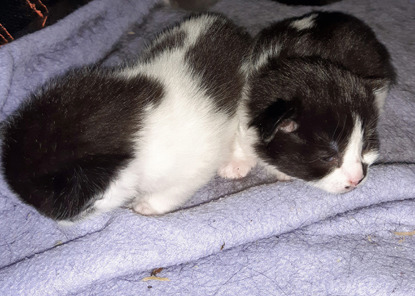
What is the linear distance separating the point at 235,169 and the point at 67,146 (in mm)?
1371

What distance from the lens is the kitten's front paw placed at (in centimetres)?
324

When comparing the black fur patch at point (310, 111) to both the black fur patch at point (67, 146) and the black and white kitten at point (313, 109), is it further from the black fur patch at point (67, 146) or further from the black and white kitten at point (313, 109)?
the black fur patch at point (67, 146)

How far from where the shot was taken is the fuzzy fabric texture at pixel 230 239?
2516 millimetres

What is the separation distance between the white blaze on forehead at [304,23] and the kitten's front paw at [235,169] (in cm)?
103

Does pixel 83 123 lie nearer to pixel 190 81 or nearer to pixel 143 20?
pixel 190 81

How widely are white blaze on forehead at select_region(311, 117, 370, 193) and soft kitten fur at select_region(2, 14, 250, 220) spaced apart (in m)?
0.73

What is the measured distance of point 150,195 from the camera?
2.88 meters

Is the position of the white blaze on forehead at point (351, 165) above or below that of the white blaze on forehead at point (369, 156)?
above

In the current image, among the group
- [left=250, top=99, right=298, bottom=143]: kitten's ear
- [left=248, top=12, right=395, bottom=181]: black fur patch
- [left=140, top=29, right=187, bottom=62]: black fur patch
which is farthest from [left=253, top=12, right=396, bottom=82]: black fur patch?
[left=250, top=99, right=298, bottom=143]: kitten's ear

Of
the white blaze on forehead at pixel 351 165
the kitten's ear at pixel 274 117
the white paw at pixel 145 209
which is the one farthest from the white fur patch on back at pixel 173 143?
the white blaze on forehead at pixel 351 165

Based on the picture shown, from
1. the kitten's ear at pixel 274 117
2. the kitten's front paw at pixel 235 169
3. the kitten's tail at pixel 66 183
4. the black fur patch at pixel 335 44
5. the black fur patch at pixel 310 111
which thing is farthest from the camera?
the kitten's front paw at pixel 235 169

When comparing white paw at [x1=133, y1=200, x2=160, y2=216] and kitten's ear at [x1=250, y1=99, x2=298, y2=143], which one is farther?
white paw at [x1=133, y1=200, x2=160, y2=216]

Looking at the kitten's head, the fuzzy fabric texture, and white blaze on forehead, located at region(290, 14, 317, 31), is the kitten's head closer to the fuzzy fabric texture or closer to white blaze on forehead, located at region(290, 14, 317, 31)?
the fuzzy fabric texture

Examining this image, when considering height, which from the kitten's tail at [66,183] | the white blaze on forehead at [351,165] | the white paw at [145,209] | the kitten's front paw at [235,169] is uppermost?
the kitten's tail at [66,183]
